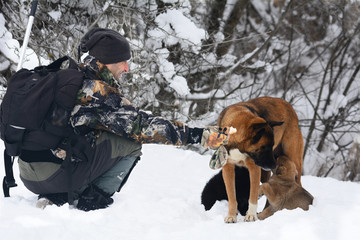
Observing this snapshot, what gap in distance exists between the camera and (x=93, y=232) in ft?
7.59

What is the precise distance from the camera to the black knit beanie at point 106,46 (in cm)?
274

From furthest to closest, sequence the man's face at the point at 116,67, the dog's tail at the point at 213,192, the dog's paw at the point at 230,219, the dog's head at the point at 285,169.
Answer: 1. the dog's tail at the point at 213,192
2. the dog's head at the point at 285,169
3. the dog's paw at the point at 230,219
4. the man's face at the point at 116,67

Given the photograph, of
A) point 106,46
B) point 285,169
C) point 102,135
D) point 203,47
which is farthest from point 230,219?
point 203,47

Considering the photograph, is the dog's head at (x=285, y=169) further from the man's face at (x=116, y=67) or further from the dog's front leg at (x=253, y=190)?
the man's face at (x=116, y=67)

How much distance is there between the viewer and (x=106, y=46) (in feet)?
8.98

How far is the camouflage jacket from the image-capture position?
8.45ft

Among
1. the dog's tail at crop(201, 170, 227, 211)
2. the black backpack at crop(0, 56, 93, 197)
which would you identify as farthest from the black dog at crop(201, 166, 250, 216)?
the black backpack at crop(0, 56, 93, 197)

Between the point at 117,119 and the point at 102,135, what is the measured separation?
0.82ft

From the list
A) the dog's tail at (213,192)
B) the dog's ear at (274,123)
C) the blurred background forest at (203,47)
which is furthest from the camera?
the blurred background forest at (203,47)

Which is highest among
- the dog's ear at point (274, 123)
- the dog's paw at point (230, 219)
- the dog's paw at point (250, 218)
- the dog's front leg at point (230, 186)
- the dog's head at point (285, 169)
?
the dog's ear at point (274, 123)

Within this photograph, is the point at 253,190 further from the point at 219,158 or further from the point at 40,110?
the point at 40,110

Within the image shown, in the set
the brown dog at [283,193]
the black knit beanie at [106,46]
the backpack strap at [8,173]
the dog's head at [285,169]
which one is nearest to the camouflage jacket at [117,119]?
the black knit beanie at [106,46]

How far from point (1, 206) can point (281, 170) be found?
2.18m

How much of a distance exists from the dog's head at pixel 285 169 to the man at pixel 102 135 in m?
0.83
